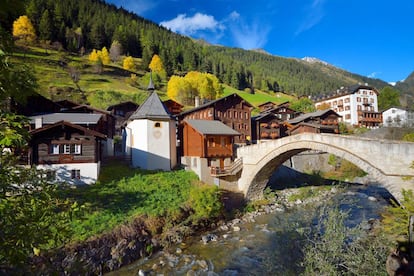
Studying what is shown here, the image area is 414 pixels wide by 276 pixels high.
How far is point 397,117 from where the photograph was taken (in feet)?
153

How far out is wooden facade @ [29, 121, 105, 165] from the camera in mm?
17250

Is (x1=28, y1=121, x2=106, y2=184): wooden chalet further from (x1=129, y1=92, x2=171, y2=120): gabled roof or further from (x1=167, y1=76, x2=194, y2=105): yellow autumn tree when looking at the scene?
(x1=167, y1=76, x2=194, y2=105): yellow autumn tree

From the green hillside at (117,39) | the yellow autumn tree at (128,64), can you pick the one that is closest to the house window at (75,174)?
the green hillside at (117,39)

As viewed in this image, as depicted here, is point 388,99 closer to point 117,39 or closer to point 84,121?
point 84,121

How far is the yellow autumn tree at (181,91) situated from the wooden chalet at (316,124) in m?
23.4

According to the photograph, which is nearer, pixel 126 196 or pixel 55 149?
pixel 126 196

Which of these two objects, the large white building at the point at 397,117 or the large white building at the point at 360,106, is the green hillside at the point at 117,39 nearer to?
the large white building at the point at 360,106

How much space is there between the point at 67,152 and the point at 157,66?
6115 centimetres

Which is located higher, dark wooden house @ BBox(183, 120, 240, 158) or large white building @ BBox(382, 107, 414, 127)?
large white building @ BBox(382, 107, 414, 127)

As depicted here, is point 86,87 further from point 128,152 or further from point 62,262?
point 62,262

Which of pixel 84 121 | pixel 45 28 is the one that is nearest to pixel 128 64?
pixel 45 28

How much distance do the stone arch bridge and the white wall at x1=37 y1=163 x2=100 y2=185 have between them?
12155mm

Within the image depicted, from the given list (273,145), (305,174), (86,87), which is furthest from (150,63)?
(273,145)

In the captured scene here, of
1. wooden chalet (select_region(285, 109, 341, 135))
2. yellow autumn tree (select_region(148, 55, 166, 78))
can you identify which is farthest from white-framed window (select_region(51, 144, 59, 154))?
yellow autumn tree (select_region(148, 55, 166, 78))
